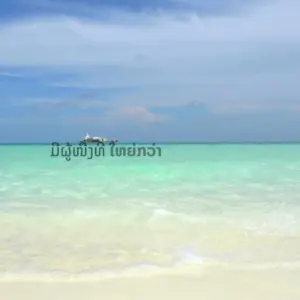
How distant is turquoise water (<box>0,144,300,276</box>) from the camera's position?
4.29m

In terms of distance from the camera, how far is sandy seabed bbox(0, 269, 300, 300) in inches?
130

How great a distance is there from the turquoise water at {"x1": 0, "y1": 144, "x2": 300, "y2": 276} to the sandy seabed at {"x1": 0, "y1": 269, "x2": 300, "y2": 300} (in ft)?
0.98

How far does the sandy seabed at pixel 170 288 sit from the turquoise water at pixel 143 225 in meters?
0.30

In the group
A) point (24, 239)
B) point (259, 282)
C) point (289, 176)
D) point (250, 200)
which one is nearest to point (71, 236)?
point (24, 239)

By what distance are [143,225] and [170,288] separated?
87.3 inches

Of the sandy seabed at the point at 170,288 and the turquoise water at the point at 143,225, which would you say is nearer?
the sandy seabed at the point at 170,288

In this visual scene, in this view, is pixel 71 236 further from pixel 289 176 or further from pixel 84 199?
pixel 289 176

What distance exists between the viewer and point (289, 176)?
1113 centimetres

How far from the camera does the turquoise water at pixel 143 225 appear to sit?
429cm

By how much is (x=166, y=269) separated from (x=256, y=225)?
1951 millimetres

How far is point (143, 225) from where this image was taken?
570 cm

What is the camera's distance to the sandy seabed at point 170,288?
3314 millimetres

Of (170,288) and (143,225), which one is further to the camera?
(143,225)

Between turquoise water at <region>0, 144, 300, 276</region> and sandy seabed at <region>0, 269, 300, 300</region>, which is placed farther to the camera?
turquoise water at <region>0, 144, 300, 276</region>
